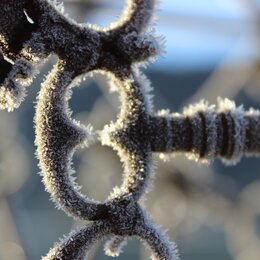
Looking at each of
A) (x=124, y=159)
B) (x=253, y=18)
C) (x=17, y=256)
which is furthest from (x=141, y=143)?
(x=253, y=18)

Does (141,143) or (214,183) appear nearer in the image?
(141,143)

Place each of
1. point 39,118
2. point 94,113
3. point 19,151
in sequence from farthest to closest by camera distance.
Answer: point 19,151, point 94,113, point 39,118

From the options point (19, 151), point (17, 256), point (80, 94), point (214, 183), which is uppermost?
point (80, 94)

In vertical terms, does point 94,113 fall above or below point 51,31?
above

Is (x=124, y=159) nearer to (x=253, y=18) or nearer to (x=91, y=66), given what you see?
(x=91, y=66)

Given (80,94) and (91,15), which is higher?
(80,94)

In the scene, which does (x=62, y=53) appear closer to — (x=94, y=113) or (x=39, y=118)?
(x=39, y=118)

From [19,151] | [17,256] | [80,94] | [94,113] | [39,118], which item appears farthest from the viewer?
[80,94]

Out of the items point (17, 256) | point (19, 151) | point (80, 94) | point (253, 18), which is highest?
point (80, 94)

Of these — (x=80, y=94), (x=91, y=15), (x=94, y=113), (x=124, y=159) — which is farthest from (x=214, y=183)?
(x=80, y=94)
